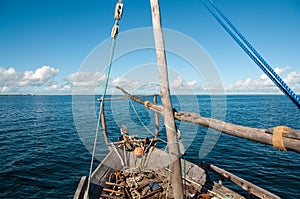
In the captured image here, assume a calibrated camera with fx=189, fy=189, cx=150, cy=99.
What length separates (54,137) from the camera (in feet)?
101

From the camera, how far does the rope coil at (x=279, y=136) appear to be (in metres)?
2.95

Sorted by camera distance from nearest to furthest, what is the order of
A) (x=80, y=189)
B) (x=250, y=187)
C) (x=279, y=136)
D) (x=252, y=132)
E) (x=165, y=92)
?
(x=279, y=136)
(x=252, y=132)
(x=165, y=92)
(x=80, y=189)
(x=250, y=187)

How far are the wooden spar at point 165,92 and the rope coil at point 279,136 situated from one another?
214 cm

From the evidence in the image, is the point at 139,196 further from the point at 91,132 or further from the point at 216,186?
the point at 91,132

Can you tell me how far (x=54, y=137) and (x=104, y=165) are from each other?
2461 centimetres

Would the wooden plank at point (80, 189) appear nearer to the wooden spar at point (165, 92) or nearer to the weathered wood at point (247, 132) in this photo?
the wooden spar at point (165, 92)

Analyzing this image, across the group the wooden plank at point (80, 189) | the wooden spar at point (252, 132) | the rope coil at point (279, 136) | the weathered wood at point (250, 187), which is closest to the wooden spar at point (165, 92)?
the wooden spar at point (252, 132)

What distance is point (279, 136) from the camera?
298cm

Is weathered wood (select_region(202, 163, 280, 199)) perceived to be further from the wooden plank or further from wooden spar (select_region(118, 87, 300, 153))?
the wooden plank

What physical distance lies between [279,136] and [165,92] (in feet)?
8.08

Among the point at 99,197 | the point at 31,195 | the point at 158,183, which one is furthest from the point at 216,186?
the point at 31,195

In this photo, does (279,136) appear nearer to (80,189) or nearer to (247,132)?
(247,132)

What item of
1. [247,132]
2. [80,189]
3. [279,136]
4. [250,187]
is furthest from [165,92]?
[250,187]

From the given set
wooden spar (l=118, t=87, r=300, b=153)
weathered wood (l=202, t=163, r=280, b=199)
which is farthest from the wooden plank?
A: weathered wood (l=202, t=163, r=280, b=199)
